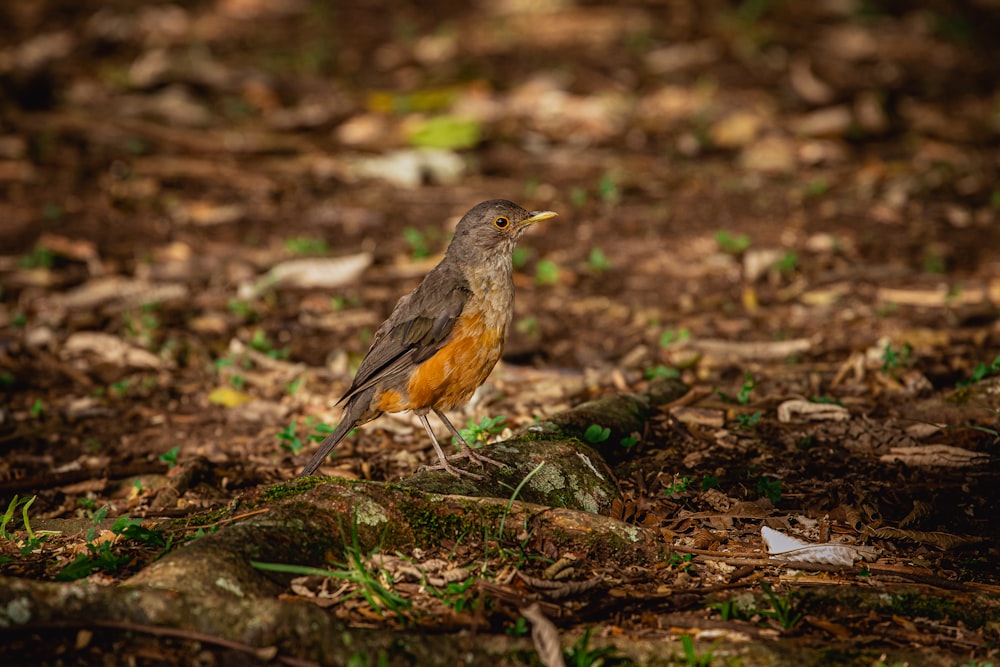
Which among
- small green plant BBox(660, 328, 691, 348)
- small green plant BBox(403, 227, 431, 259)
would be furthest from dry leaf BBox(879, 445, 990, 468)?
small green plant BBox(403, 227, 431, 259)

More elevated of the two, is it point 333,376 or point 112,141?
point 112,141

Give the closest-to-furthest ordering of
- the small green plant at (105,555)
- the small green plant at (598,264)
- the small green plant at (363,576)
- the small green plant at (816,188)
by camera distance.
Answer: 1. the small green plant at (363,576)
2. the small green plant at (105,555)
3. the small green plant at (598,264)
4. the small green plant at (816,188)

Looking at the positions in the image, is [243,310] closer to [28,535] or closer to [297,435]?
[297,435]

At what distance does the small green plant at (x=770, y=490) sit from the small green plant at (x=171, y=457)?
11.0ft

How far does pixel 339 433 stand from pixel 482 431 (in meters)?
0.86

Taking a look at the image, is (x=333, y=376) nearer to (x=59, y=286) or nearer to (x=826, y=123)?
(x=59, y=286)

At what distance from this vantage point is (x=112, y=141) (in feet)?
41.7

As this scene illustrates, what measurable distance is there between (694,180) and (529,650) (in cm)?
897

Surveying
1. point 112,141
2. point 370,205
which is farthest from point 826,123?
point 112,141

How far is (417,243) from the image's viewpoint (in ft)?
32.2

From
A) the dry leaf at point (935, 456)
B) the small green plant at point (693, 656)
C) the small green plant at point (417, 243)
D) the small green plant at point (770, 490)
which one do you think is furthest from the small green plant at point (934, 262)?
Answer: the small green plant at point (693, 656)

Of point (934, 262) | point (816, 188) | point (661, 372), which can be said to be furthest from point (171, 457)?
point (816, 188)

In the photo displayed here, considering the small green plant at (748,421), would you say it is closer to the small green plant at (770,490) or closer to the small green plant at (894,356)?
the small green plant at (770,490)

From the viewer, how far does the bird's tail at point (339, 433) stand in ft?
17.4
